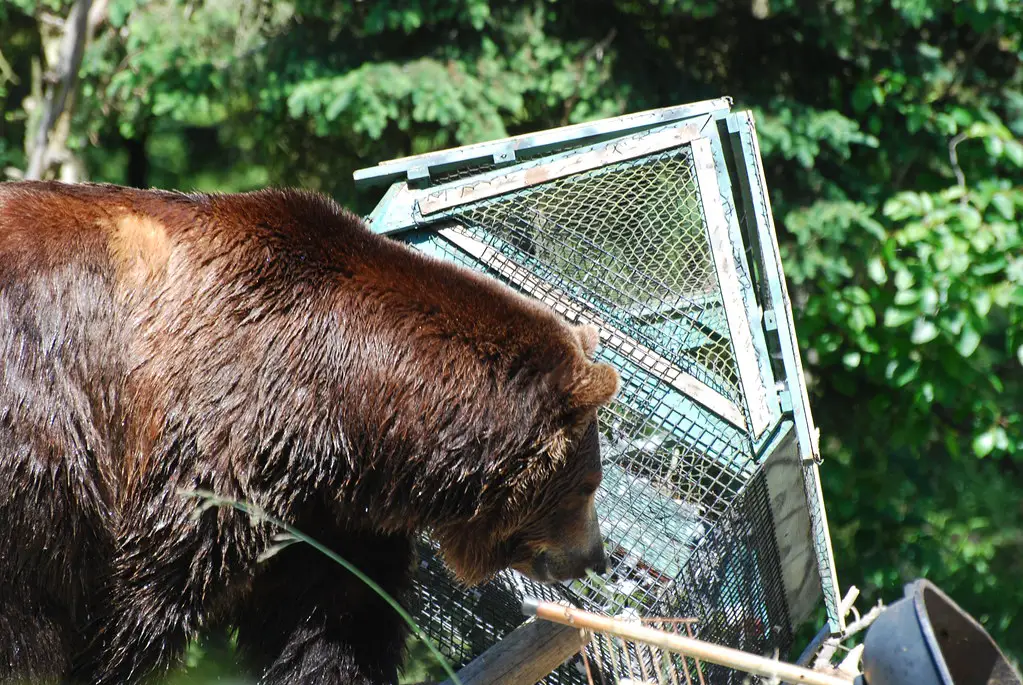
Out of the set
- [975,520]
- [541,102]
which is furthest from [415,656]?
[975,520]

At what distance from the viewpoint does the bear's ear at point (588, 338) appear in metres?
3.58

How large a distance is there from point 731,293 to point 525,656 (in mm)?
1378

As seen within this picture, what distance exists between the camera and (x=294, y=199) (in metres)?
3.55

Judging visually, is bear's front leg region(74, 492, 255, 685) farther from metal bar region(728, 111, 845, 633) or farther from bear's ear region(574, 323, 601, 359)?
metal bar region(728, 111, 845, 633)

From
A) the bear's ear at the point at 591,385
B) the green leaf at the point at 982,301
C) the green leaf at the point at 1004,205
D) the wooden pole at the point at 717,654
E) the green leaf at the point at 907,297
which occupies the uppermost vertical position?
the green leaf at the point at 1004,205

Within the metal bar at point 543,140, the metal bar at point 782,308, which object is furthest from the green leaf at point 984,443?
the metal bar at point 543,140

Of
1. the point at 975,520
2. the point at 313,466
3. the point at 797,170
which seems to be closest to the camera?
the point at 313,466

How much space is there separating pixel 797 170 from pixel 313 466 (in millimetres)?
4143

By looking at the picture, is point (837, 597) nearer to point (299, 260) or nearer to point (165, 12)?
point (299, 260)

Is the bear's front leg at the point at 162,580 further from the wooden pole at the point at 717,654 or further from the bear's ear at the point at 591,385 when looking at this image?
the wooden pole at the point at 717,654

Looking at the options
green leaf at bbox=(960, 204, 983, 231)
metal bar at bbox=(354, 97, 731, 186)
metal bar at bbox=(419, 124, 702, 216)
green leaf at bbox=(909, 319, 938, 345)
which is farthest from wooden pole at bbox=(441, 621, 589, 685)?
green leaf at bbox=(960, 204, 983, 231)

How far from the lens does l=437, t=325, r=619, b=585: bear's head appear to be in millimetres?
3402

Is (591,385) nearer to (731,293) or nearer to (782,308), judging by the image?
(731,293)

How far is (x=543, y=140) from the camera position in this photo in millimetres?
4074
